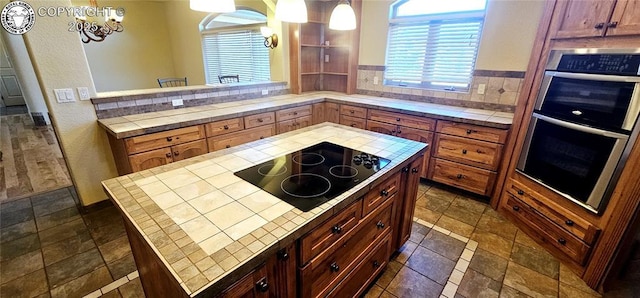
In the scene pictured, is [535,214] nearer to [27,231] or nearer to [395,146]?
[395,146]

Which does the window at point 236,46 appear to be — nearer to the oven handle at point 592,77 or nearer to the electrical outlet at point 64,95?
the electrical outlet at point 64,95

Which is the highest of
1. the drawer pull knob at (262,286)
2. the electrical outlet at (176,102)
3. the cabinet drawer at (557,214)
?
the electrical outlet at (176,102)

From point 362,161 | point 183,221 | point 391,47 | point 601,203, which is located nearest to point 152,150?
point 183,221

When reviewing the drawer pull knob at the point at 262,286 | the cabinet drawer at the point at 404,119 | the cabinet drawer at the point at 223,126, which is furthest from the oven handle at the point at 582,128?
the cabinet drawer at the point at 223,126

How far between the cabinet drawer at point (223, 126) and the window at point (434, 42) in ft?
7.17

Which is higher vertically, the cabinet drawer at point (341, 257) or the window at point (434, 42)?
the window at point (434, 42)

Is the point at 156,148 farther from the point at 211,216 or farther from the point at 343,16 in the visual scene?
the point at 343,16

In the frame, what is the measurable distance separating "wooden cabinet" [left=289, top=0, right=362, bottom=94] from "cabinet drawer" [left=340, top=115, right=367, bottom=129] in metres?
0.62

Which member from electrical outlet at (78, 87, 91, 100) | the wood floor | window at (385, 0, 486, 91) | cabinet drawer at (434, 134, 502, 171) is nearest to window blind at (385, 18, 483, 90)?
window at (385, 0, 486, 91)

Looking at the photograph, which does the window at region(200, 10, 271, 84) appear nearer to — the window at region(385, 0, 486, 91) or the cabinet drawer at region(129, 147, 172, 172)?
the window at region(385, 0, 486, 91)

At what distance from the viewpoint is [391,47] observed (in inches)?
145

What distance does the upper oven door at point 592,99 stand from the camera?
1.60m

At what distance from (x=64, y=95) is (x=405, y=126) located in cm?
324

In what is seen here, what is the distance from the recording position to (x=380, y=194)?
4.92 ft
